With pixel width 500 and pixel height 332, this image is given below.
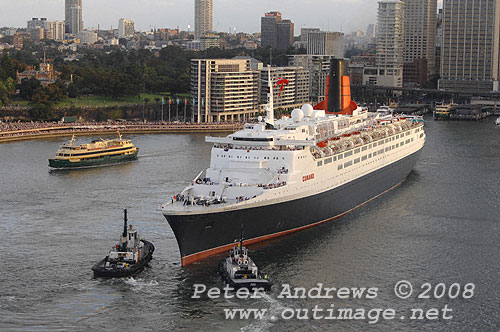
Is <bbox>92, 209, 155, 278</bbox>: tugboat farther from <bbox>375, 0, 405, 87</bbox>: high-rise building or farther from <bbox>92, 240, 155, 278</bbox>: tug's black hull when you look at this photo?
<bbox>375, 0, 405, 87</bbox>: high-rise building

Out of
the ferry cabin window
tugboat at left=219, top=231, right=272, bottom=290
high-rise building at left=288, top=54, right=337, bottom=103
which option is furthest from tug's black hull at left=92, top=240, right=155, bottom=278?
high-rise building at left=288, top=54, right=337, bottom=103

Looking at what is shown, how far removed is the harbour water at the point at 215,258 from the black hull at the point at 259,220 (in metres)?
0.30

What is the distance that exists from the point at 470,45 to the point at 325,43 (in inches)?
764

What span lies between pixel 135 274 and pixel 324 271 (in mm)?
4447

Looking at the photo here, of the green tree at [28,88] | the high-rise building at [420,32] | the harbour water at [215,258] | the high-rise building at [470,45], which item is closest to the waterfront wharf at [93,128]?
the green tree at [28,88]

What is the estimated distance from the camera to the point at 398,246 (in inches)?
866

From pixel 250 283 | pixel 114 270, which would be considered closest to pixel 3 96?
pixel 114 270

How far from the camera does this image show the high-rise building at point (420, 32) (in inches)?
4284

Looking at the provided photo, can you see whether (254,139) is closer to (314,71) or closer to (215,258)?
(215,258)

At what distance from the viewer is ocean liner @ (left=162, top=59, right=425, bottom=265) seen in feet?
67.3

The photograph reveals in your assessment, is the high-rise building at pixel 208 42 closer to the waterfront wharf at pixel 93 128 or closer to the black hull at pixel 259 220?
the waterfront wharf at pixel 93 128

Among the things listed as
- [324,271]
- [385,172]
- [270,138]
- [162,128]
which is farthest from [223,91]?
[324,271]

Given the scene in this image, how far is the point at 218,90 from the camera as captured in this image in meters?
61.5

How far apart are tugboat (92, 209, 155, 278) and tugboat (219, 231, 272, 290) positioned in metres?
1.95
